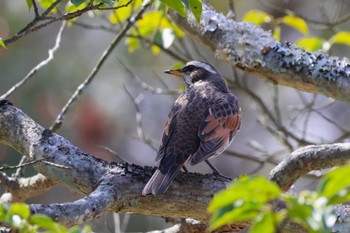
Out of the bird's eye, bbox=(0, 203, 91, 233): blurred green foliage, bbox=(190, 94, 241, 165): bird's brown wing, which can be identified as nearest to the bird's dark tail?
bbox=(190, 94, 241, 165): bird's brown wing

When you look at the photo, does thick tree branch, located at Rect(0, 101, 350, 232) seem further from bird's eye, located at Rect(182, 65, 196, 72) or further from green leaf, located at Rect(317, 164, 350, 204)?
bird's eye, located at Rect(182, 65, 196, 72)

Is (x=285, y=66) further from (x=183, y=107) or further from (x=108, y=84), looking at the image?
(x=108, y=84)

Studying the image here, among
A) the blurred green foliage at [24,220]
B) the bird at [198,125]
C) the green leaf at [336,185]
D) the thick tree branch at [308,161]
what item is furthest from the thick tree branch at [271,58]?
the blurred green foliage at [24,220]

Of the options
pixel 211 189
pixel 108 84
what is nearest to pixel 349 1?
pixel 108 84

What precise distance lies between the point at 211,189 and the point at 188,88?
2485 millimetres

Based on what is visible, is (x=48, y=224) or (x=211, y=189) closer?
(x=48, y=224)

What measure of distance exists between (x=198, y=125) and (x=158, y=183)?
1.73 meters

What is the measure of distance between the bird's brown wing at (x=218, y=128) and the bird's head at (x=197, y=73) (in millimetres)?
492

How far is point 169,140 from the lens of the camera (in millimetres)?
5895

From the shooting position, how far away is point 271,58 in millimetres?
5684

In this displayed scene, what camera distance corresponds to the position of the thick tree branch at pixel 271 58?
5523mm

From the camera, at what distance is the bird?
566 cm

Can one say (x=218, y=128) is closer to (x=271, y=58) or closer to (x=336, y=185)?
(x=271, y=58)

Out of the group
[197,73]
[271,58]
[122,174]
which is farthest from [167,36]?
[122,174]
